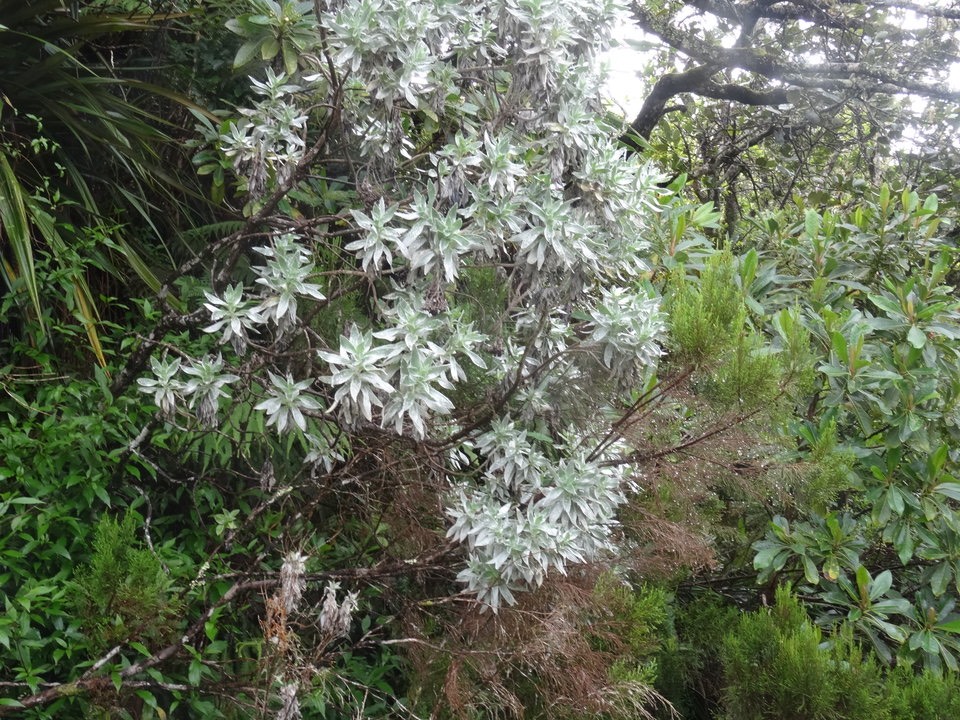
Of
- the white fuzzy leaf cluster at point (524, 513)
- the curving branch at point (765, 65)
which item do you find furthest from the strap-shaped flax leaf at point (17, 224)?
the curving branch at point (765, 65)

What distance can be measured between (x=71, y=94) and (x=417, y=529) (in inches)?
79.4

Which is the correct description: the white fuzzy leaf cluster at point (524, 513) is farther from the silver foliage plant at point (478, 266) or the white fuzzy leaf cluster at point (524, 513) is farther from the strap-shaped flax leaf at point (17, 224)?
the strap-shaped flax leaf at point (17, 224)

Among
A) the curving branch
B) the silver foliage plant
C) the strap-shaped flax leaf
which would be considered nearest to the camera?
the silver foliage plant

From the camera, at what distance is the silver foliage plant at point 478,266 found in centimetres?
236

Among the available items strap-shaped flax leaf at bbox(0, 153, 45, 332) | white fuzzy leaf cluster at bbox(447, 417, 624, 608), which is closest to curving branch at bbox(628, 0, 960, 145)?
white fuzzy leaf cluster at bbox(447, 417, 624, 608)

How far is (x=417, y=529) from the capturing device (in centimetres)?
301

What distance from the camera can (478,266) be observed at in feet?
8.84

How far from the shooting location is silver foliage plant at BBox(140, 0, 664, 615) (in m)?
2.36

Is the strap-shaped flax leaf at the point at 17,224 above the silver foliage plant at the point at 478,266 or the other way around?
the other way around

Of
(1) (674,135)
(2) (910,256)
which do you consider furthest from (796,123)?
(2) (910,256)

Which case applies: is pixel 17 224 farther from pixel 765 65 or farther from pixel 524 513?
pixel 765 65

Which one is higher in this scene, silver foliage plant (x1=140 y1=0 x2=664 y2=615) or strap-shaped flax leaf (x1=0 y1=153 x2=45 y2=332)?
silver foliage plant (x1=140 y1=0 x2=664 y2=615)

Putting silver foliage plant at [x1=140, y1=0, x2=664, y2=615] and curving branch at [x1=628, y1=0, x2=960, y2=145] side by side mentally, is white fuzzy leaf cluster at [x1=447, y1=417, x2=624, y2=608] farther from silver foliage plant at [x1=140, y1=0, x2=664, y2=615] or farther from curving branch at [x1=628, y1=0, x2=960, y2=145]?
curving branch at [x1=628, y1=0, x2=960, y2=145]

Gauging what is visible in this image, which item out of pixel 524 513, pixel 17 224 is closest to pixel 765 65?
pixel 524 513
